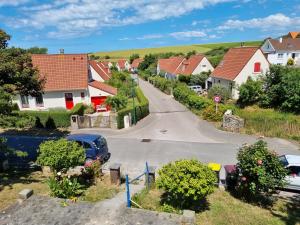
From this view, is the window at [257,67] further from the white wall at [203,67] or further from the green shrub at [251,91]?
the white wall at [203,67]

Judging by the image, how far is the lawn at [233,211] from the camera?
918cm

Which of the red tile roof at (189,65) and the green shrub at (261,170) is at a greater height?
the red tile roof at (189,65)

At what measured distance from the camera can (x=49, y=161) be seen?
1060 cm

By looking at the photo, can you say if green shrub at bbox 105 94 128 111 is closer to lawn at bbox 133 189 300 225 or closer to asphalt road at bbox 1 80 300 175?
asphalt road at bbox 1 80 300 175

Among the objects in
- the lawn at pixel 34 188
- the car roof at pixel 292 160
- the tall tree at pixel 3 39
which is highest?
the tall tree at pixel 3 39

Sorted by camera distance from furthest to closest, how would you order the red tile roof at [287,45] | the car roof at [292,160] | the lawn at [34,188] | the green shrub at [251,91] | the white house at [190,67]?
the red tile roof at [287,45]
the white house at [190,67]
the green shrub at [251,91]
the car roof at [292,160]
the lawn at [34,188]

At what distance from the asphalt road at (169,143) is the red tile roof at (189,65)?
25.1 meters

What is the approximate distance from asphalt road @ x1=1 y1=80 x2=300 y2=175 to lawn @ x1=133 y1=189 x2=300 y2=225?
4650 millimetres

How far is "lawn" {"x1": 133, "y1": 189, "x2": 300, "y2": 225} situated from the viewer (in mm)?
9180

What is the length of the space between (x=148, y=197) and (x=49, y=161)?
4.20m

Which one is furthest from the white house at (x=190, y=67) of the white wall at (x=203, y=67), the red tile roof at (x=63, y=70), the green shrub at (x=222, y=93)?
the red tile roof at (x=63, y=70)

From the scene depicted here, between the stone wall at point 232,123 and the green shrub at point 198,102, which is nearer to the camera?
the stone wall at point 232,123

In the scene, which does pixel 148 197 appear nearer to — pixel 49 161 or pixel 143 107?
pixel 49 161

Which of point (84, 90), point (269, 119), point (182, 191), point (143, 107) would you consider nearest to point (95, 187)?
point (182, 191)
